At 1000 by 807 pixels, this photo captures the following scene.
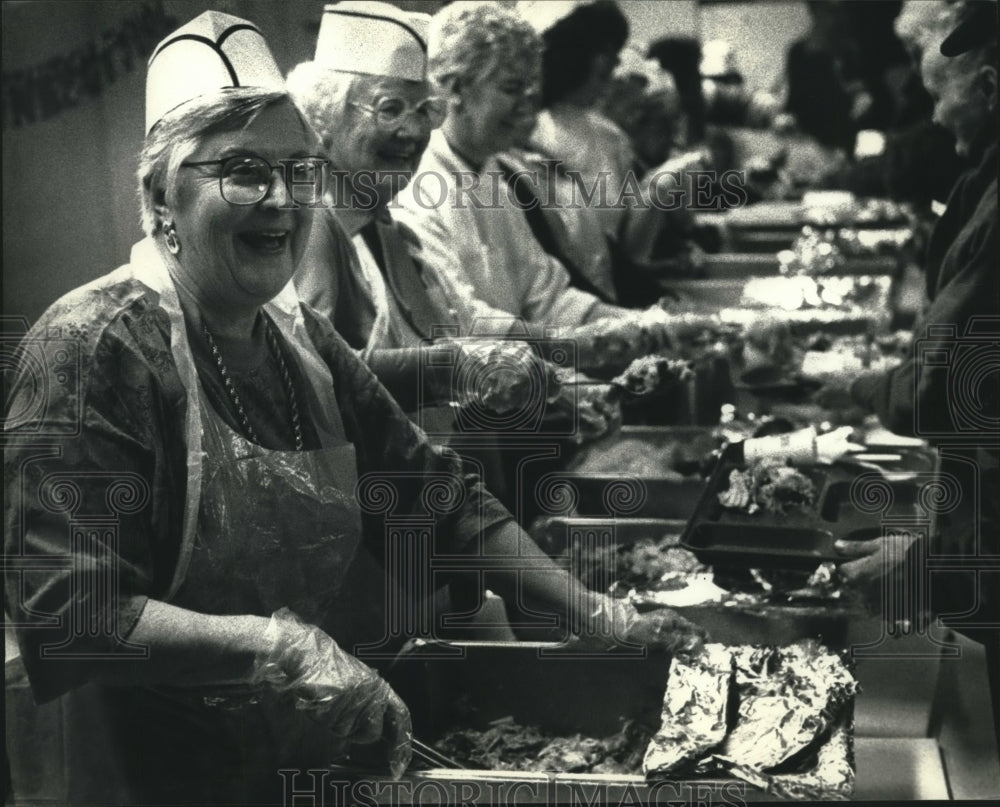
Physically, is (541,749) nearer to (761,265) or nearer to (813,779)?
(813,779)

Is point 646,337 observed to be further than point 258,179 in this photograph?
Yes

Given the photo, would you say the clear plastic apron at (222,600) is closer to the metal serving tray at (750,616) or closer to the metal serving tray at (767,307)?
the metal serving tray at (750,616)

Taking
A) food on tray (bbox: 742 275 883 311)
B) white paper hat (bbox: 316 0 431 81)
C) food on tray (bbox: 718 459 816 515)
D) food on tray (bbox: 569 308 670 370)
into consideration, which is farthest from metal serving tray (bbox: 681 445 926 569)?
food on tray (bbox: 742 275 883 311)

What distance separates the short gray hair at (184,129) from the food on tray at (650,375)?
83 cm

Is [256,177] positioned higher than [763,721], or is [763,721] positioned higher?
[256,177]

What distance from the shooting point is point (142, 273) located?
1.96m

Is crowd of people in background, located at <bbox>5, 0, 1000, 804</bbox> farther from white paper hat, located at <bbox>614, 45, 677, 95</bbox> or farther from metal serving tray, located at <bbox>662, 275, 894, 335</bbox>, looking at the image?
white paper hat, located at <bbox>614, 45, 677, 95</bbox>

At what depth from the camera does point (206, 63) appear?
1.96m

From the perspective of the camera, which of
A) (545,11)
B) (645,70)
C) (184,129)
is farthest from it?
(645,70)

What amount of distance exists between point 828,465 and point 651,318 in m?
0.42

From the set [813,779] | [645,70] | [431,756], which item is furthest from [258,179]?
[645,70]

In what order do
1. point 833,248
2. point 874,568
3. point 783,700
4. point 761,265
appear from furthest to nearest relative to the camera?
point 833,248
point 761,265
point 874,568
point 783,700

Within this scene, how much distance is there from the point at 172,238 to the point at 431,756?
77cm

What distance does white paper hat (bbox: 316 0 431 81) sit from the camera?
2.13m
